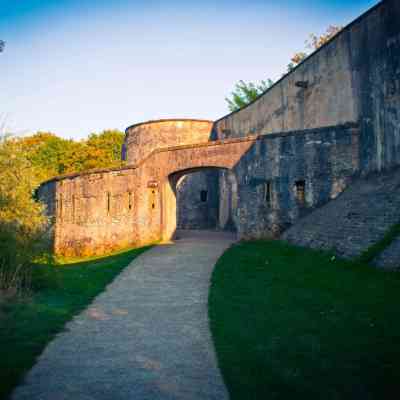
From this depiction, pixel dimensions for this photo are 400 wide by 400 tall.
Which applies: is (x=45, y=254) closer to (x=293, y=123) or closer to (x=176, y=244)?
(x=176, y=244)

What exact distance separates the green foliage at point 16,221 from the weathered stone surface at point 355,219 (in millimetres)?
7631

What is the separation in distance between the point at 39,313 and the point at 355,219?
8.33 metres

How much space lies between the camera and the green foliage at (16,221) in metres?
8.09

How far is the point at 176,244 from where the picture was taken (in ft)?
53.7

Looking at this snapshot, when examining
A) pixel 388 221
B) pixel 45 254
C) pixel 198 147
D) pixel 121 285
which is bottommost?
pixel 121 285

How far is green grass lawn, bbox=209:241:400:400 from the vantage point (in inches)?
148

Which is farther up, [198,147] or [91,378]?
[198,147]

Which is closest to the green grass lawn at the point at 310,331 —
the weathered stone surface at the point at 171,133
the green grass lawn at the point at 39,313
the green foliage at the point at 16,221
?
the green grass lawn at the point at 39,313

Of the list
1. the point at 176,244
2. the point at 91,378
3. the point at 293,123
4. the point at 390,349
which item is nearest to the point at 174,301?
the point at 91,378

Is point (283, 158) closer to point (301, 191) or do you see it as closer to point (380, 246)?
point (301, 191)

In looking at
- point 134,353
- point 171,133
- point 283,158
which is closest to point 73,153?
point 171,133

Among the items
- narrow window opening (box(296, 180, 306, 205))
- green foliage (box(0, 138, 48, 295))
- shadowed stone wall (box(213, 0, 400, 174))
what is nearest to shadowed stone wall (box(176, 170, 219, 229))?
shadowed stone wall (box(213, 0, 400, 174))

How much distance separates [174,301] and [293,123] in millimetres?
13749

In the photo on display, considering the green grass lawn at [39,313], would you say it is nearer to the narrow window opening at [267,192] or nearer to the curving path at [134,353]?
the curving path at [134,353]
